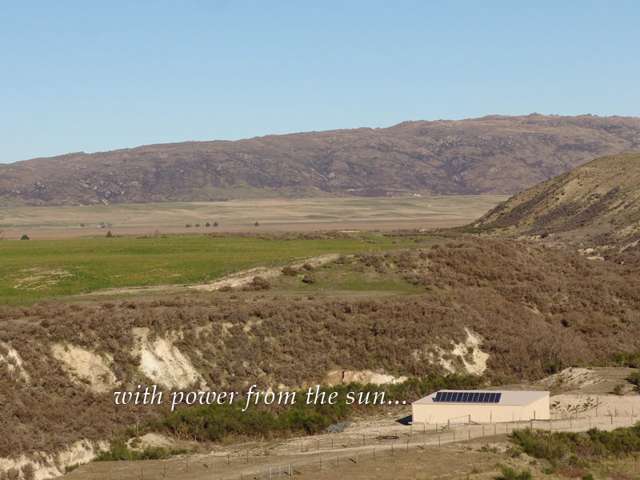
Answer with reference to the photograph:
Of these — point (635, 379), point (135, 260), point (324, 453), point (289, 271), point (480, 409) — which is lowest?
point (635, 379)

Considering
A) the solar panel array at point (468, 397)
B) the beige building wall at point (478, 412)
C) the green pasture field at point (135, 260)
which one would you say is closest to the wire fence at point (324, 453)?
the beige building wall at point (478, 412)

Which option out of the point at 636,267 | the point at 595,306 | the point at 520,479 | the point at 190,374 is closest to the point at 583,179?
the point at 636,267

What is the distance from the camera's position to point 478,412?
45688 mm

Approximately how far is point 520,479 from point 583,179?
11403cm

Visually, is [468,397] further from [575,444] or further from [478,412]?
[575,444]

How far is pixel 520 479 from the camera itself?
117 feet

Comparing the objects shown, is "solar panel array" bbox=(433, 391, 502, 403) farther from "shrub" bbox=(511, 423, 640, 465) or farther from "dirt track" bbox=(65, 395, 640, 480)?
"shrub" bbox=(511, 423, 640, 465)

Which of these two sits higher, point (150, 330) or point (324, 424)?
point (150, 330)

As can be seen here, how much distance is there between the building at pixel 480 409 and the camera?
4531 cm

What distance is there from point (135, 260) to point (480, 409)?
35215 millimetres

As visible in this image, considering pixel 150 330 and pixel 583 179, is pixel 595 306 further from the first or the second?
pixel 583 179

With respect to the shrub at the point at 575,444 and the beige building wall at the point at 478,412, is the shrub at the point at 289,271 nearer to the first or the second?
the beige building wall at the point at 478,412

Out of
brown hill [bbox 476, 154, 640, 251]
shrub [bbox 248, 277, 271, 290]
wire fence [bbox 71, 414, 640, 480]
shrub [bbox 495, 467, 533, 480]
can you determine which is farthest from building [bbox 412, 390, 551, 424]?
brown hill [bbox 476, 154, 640, 251]

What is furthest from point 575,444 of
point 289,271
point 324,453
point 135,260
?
point 135,260
